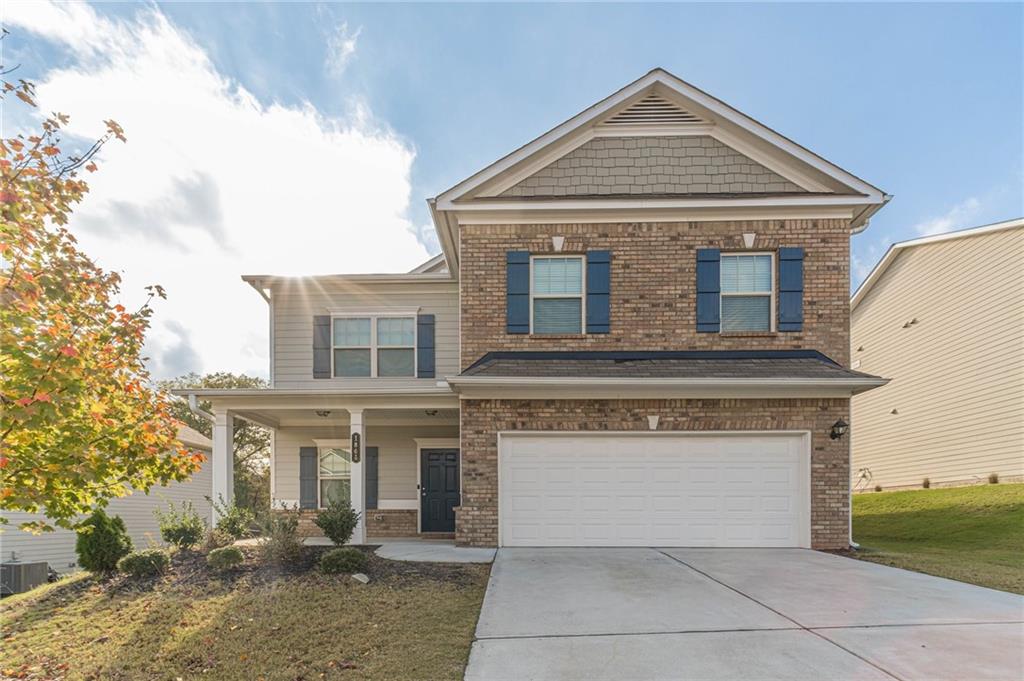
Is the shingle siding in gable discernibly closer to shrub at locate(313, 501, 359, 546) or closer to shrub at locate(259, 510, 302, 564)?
shrub at locate(313, 501, 359, 546)

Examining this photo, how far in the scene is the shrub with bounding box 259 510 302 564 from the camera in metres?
7.43

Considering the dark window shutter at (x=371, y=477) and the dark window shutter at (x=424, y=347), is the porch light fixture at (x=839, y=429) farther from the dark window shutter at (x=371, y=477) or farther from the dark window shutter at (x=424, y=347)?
the dark window shutter at (x=371, y=477)

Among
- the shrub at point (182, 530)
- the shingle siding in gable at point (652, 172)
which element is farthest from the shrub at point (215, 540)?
the shingle siding in gable at point (652, 172)

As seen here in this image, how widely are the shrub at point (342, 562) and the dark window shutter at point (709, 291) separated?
687 centimetres

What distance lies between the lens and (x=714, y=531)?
9562 mm

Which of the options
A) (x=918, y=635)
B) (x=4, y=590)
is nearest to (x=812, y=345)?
(x=918, y=635)

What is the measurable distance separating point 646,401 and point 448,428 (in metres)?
4.76

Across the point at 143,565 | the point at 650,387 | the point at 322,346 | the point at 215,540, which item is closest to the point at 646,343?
the point at 650,387

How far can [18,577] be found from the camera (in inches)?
483

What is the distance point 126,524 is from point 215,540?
1059cm

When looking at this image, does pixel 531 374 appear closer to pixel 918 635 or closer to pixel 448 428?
pixel 448 428

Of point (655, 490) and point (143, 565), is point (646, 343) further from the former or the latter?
point (143, 565)

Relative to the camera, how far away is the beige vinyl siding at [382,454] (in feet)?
40.8

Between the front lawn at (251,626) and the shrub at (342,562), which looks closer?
the front lawn at (251,626)
